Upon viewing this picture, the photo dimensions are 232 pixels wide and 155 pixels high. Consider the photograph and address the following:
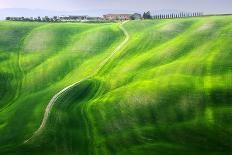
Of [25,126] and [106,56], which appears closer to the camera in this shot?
[25,126]

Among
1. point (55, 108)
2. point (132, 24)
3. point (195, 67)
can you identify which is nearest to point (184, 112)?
point (195, 67)

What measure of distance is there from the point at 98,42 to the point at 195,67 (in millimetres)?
40069

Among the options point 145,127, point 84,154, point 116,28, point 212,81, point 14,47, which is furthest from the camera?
point 116,28

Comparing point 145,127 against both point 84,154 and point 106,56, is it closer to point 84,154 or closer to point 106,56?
point 84,154

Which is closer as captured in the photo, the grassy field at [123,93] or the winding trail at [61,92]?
the grassy field at [123,93]

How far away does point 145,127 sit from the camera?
69.9 meters

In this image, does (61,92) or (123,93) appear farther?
(61,92)

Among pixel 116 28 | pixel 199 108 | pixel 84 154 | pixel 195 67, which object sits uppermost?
pixel 116 28

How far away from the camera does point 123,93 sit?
8056 cm

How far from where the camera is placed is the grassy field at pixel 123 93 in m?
66.6

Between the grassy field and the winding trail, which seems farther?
the winding trail

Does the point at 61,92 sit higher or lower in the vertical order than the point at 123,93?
higher

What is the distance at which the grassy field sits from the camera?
219 ft

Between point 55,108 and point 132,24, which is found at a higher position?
point 132,24
